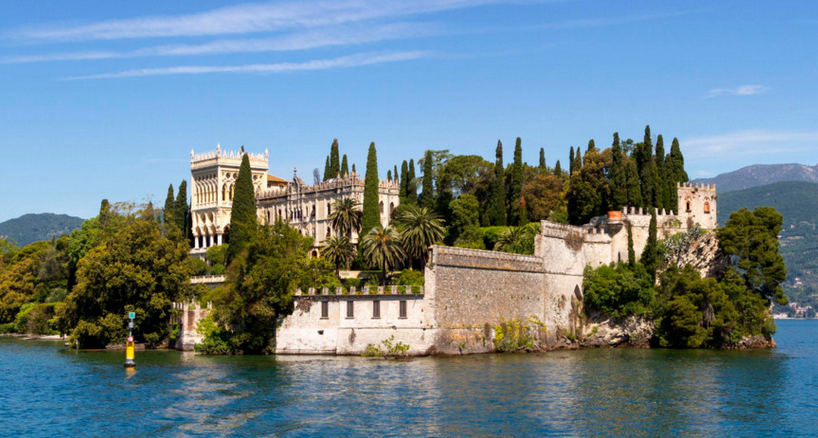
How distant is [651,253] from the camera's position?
64625 mm

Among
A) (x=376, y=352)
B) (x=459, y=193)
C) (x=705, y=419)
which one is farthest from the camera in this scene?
(x=459, y=193)

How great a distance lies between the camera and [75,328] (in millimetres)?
63031

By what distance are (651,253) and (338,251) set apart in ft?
72.4

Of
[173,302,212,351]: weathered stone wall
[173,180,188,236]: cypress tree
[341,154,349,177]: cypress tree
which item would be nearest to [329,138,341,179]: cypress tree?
[341,154,349,177]: cypress tree

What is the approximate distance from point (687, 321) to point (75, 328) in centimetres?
4051

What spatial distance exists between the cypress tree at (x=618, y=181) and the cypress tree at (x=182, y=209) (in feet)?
166

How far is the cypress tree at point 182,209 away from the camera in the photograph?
100188mm

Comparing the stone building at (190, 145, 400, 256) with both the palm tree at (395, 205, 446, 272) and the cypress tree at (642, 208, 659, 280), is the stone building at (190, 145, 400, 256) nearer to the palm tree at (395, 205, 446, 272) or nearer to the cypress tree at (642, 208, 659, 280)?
the palm tree at (395, 205, 446, 272)

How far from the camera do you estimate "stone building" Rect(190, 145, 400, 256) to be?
88.7 metres

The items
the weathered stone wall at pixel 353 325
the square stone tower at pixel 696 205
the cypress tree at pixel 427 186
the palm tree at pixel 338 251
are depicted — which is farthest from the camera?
the cypress tree at pixel 427 186

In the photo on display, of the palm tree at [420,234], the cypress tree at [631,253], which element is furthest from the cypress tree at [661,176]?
the palm tree at [420,234]

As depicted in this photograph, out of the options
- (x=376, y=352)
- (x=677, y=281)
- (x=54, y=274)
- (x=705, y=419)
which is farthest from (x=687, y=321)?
(x=54, y=274)

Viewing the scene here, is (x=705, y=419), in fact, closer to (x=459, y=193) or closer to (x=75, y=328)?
(x=75, y=328)

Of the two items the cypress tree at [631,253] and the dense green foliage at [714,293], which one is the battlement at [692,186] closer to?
the dense green foliage at [714,293]
